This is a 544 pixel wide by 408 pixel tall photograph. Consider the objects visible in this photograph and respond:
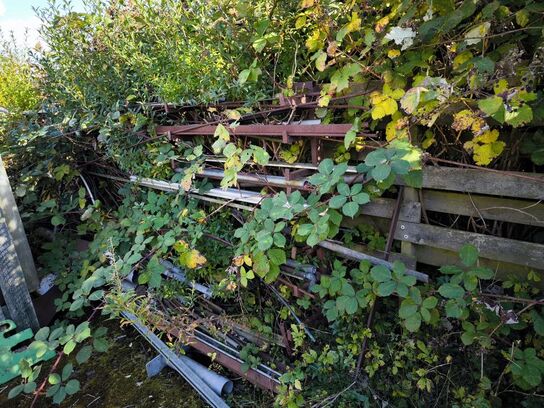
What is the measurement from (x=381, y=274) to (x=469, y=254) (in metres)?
0.36

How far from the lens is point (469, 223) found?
1.64m

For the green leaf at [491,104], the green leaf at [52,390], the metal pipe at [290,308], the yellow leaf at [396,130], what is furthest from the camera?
the metal pipe at [290,308]

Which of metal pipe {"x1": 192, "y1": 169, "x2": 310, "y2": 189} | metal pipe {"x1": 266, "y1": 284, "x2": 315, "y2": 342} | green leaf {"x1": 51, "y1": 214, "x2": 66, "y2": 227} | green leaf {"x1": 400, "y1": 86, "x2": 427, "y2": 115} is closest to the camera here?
green leaf {"x1": 400, "y1": 86, "x2": 427, "y2": 115}

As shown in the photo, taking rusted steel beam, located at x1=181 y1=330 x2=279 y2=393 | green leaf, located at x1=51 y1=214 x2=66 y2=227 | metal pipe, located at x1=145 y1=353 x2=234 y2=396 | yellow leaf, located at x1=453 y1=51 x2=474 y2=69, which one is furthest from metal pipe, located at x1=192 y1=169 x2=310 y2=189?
green leaf, located at x1=51 y1=214 x2=66 y2=227

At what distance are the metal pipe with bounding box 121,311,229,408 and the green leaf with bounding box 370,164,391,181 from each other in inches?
55.2

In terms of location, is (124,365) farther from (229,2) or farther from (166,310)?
(229,2)

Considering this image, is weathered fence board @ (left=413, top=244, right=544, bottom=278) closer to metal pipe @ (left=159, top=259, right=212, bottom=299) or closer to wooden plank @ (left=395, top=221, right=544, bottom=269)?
wooden plank @ (left=395, top=221, right=544, bottom=269)

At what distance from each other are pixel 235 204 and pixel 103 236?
1124mm

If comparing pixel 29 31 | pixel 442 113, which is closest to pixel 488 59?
pixel 442 113

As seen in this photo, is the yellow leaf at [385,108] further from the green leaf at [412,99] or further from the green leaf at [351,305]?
the green leaf at [351,305]

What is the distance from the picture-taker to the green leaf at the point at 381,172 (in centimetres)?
132

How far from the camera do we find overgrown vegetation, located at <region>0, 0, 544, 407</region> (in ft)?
4.54

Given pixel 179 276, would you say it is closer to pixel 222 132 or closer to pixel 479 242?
pixel 222 132

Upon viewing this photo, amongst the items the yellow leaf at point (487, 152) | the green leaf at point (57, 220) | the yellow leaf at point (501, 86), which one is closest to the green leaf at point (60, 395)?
the green leaf at point (57, 220)
